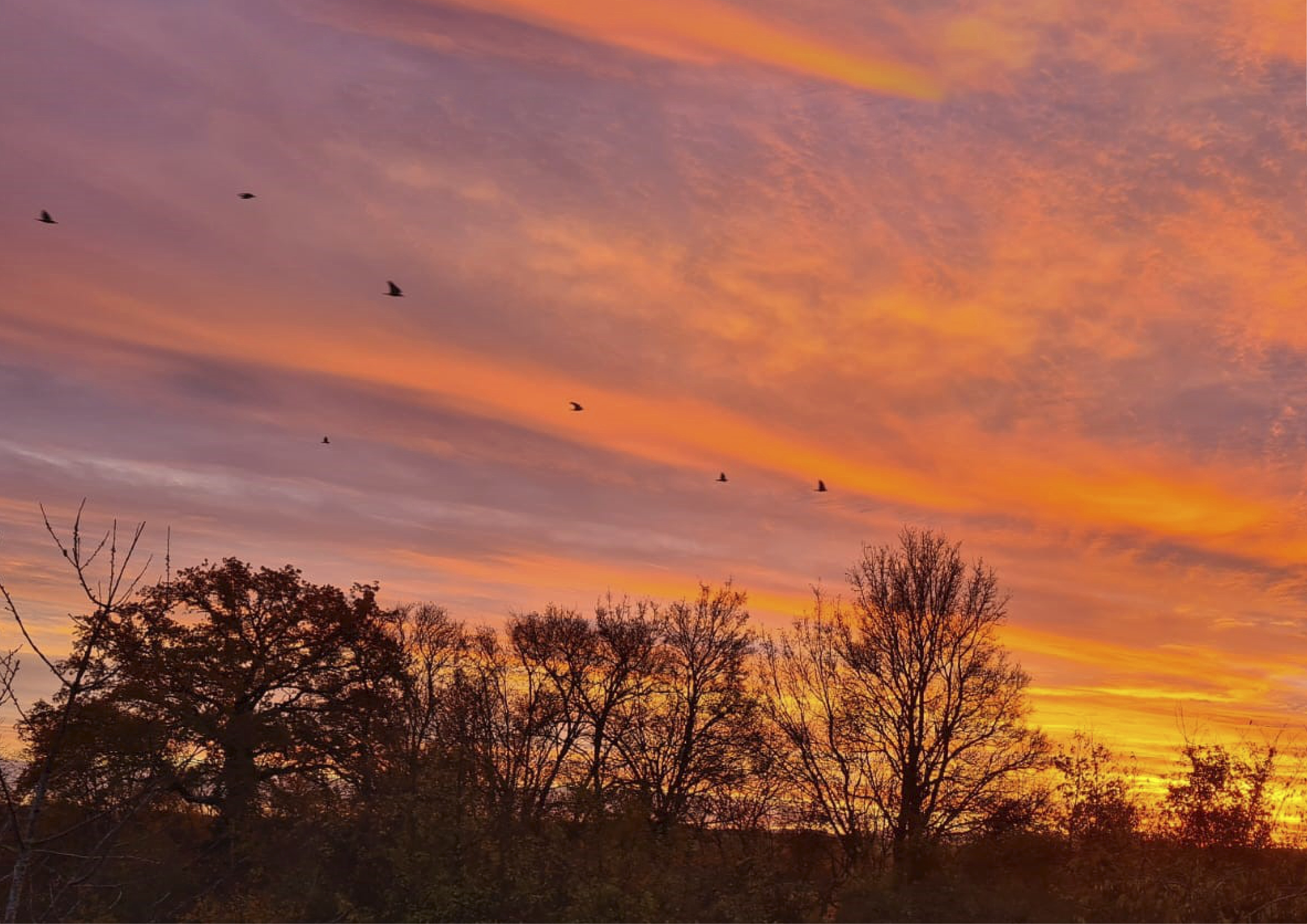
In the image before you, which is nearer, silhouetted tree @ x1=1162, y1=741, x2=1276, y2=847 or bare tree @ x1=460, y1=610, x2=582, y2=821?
silhouetted tree @ x1=1162, y1=741, x2=1276, y2=847

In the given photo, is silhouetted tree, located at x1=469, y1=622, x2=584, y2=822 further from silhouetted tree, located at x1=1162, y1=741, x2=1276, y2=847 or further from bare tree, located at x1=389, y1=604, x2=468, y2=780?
silhouetted tree, located at x1=1162, y1=741, x2=1276, y2=847

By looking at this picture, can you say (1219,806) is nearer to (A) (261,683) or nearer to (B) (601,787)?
(B) (601,787)

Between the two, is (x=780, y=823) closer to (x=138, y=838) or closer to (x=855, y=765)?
(x=855, y=765)

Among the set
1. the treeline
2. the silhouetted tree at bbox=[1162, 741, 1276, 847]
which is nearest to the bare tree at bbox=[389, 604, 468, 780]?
the treeline

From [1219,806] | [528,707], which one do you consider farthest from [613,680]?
[1219,806]

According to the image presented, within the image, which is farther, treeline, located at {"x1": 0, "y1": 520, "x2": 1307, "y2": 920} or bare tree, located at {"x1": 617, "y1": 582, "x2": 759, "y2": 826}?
bare tree, located at {"x1": 617, "y1": 582, "x2": 759, "y2": 826}

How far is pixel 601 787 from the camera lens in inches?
1283

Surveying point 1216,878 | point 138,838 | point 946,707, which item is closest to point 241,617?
point 138,838

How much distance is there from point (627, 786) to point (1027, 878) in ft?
44.7

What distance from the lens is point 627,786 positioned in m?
35.8

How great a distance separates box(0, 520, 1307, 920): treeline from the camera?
82.0 feet

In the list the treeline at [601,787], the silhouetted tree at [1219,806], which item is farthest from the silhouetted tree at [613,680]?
the silhouetted tree at [1219,806]

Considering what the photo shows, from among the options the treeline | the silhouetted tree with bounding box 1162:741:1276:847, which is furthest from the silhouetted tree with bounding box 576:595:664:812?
the silhouetted tree with bounding box 1162:741:1276:847

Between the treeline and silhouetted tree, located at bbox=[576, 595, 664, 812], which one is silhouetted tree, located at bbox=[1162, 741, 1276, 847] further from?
silhouetted tree, located at bbox=[576, 595, 664, 812]
